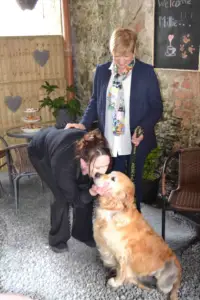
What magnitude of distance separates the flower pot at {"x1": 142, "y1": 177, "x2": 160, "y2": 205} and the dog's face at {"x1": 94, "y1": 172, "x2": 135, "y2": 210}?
143 cm

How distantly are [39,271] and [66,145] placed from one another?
1049 millimetres

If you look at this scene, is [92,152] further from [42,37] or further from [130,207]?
[42,37]

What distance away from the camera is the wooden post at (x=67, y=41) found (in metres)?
4.97

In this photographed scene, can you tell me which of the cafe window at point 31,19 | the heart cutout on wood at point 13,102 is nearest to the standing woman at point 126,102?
the heart cutout on wood at point 13,102

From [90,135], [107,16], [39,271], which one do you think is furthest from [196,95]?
[39,271]

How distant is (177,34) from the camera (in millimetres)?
3227

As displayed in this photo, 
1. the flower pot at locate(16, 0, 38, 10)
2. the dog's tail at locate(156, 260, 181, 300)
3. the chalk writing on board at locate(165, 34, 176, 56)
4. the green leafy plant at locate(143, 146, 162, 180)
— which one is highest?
the flower pot at locate(16, 0, 38, 10)

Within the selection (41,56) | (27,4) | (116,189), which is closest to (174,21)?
(116,189)

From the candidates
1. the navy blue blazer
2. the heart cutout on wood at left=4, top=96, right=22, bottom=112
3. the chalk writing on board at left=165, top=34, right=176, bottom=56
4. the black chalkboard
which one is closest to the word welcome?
the black chalkboard

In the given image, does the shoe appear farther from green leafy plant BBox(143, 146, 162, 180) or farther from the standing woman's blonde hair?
the standing woman's blonde hair

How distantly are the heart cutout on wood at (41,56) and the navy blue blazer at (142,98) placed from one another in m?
2.44

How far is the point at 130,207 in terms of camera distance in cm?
210

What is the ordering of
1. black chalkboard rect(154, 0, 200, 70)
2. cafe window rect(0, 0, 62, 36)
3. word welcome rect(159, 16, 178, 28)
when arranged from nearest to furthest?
black chalkboard rect(154, 0, 200, 70)
word welcome rect(159, 16, 178, 28)
cafe window rect(0, 0, 62, 36)

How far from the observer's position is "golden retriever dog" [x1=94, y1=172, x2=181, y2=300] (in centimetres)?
204
